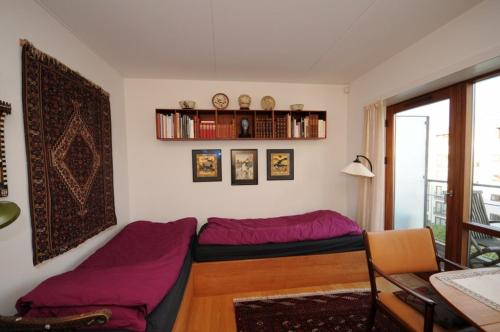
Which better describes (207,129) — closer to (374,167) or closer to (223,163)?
(223,163)

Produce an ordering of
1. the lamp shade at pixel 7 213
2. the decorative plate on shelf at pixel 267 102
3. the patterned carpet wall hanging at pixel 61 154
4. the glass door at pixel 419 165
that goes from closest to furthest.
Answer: the lamp shade at pixel 7 213 < the patterned carpet wall hanging at pixel 61 154 < the glass door at pixel 419 165 < the decorative plate on shelf at pixel 267 102

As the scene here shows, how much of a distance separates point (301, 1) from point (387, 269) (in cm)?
205

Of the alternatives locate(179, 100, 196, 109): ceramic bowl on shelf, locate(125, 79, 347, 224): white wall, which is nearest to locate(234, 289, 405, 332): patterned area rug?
locate(125, 79, 347, 224): white wall

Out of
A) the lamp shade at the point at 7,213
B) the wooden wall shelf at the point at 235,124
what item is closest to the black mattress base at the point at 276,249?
the wooden wall shelf at the point at 235,124

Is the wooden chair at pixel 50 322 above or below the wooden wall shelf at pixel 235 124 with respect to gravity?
below

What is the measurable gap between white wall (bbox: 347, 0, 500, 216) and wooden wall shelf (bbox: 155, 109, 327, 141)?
2.40 ft

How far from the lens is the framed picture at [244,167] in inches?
111

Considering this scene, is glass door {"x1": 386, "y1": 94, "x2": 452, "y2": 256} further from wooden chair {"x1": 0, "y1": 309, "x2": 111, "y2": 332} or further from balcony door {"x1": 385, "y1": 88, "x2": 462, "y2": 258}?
wooden chair {"x1": 0, "y1": 309, "x2": 111, "y2": 332}

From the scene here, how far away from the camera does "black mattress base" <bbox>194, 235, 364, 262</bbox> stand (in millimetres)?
2037

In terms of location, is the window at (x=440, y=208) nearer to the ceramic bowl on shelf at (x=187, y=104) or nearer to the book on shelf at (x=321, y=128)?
the book on shelf at (x=321, y=128)

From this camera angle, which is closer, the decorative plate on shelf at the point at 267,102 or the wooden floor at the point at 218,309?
the wooden floor at the point at 218,309

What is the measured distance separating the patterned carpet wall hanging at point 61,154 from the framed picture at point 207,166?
1058mm

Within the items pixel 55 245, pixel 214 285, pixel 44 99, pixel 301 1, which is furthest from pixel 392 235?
pixel 44 99

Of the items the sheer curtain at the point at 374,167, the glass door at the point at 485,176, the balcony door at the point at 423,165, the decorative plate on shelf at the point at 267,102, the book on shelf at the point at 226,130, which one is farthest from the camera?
the decorative plate on shelf at the point at 267,102
